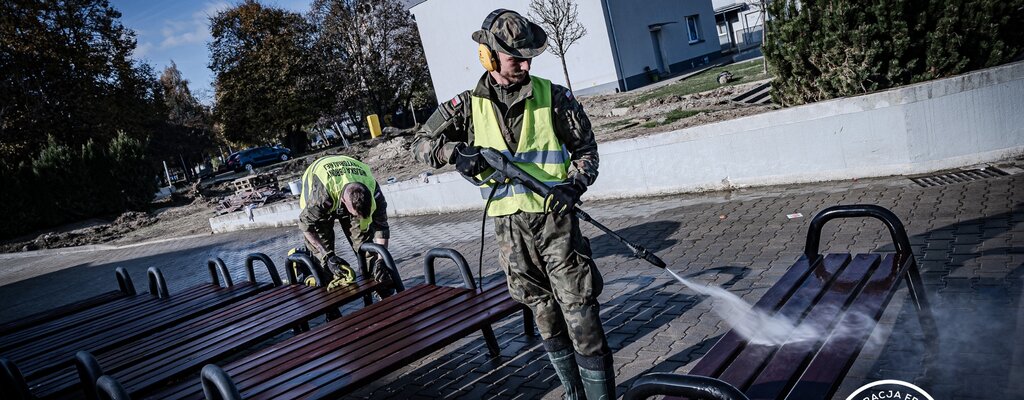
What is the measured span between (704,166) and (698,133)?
1.60ft

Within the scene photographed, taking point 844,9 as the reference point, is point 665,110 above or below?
below

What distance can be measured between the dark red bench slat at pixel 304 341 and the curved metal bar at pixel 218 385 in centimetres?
46

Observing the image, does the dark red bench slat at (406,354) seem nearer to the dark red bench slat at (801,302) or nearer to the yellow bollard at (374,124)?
the dark red bench slat at (801,302)

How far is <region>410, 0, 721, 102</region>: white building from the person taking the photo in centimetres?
2580

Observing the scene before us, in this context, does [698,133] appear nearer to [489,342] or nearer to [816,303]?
[489,342]

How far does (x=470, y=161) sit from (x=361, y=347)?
146 centimetres

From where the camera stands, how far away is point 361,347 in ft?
12.9

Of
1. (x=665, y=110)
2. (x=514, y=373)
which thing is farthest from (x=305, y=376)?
(x=665, y=110)

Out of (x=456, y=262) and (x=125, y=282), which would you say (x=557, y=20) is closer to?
(x=125, y=282)

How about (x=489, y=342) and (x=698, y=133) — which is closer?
(x=489, y=342)

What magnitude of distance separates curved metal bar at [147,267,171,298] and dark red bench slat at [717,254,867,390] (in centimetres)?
646

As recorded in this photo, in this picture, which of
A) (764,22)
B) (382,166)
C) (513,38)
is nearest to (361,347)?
(513,38)

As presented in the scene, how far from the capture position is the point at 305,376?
3.56m

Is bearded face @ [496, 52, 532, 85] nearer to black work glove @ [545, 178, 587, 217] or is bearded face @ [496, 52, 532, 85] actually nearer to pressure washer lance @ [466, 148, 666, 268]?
pressure washer lance @ [466, 148, 666, 268]
